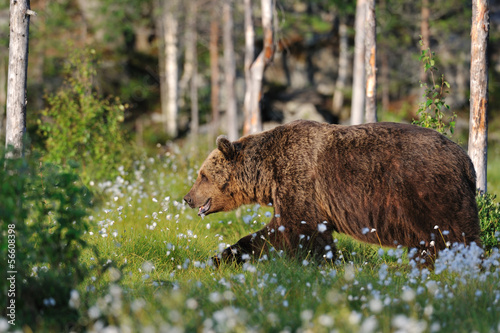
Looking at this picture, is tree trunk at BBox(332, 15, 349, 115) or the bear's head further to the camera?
tree trunk at BBox(332, 15, 349, 115)

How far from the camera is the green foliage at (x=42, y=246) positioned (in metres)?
3.22

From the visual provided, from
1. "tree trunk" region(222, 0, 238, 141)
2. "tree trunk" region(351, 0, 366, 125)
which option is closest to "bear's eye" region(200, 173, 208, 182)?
"tree trunk" region(351, 0, 366, 125)

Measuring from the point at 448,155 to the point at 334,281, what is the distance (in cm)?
185

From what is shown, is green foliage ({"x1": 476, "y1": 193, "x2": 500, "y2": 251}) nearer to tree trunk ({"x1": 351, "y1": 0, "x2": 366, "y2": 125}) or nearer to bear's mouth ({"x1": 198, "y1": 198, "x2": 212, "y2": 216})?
bear's mouth ({"x1": 198, "y1": 198, "x2": 212, "y2": 216})

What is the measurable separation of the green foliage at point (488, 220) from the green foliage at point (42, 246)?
15.3 ft

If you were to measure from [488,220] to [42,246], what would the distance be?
16.6 feet

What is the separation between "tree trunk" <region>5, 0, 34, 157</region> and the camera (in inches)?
226

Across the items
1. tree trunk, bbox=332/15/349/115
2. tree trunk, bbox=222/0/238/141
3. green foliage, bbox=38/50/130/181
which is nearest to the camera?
green foliage, bbox=38/50/130/181

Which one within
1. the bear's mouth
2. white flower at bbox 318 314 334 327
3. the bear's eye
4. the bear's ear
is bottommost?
the bear's mouth

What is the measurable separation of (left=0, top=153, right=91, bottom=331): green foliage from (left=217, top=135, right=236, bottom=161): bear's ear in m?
2.27

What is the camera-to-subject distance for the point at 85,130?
30.7 feet

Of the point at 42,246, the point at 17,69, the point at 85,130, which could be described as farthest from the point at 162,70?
the point at 42,246

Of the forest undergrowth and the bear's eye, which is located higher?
the bear's eye

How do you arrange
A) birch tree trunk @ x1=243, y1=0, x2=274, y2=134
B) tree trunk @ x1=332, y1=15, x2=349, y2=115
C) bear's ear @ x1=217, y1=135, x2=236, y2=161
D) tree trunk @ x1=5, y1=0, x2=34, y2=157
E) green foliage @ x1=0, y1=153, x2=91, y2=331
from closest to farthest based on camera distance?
green foliage @ x1=0, y1=153, x2=91, y2=331 → bear's ear @ x1=217, y1=135, x2=236, y2=161 → tree trunk @ x1=5, y1=0, x2=34, y2=157 → birch tree trunk @ x1=243, y1=0, x2=274, y2=134 → tree trunk @ x1=332, y1=15, x2=349, y2=115
